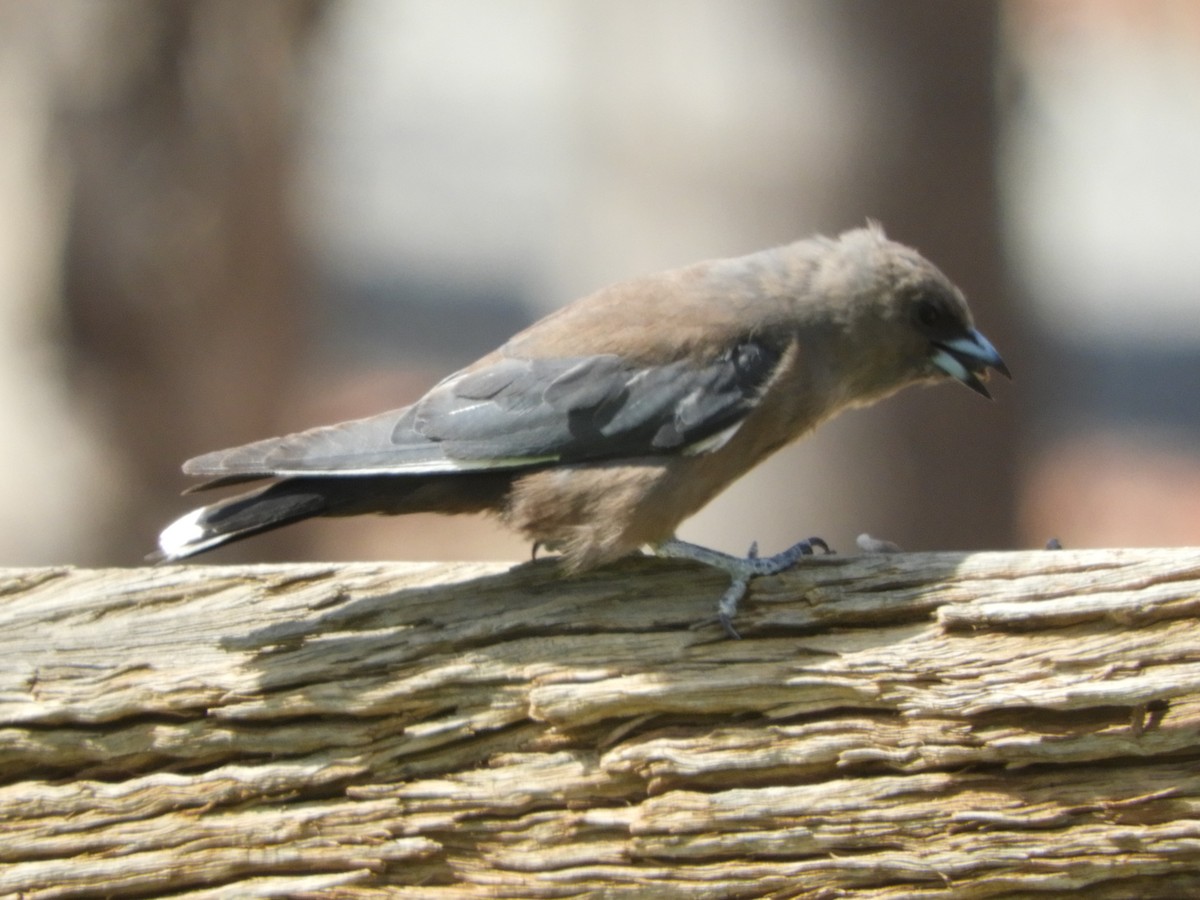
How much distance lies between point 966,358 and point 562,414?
43.4 inches

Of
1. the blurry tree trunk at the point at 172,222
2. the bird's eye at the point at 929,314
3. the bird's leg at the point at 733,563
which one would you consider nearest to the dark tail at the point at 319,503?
the bird's leg at the point at 733,563

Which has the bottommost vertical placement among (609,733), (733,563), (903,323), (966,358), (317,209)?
(609,733)

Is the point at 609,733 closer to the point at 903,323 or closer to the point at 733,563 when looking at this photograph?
the point at 733,563

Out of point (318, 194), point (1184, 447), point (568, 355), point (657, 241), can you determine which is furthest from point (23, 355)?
point (1184, 447)

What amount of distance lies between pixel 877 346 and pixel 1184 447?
649 cm

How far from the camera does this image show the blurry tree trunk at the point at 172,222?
4.96 m

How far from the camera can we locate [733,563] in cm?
300

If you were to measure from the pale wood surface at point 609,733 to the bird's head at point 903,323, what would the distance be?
95 centimetres

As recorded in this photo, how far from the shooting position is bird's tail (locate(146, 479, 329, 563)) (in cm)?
295

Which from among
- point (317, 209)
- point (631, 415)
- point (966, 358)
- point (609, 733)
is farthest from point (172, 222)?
point (609, 733)

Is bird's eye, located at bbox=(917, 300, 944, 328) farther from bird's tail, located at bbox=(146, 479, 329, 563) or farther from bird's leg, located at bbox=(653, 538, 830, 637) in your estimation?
bird's tail, located at bbox=(146, 479, 329, 563)

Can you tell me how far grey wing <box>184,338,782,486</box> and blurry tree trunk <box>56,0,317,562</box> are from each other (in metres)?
2.09

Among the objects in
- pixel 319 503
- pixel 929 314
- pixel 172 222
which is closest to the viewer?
pixel 319 503

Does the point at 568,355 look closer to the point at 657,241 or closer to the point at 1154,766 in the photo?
the point at 1154,766
